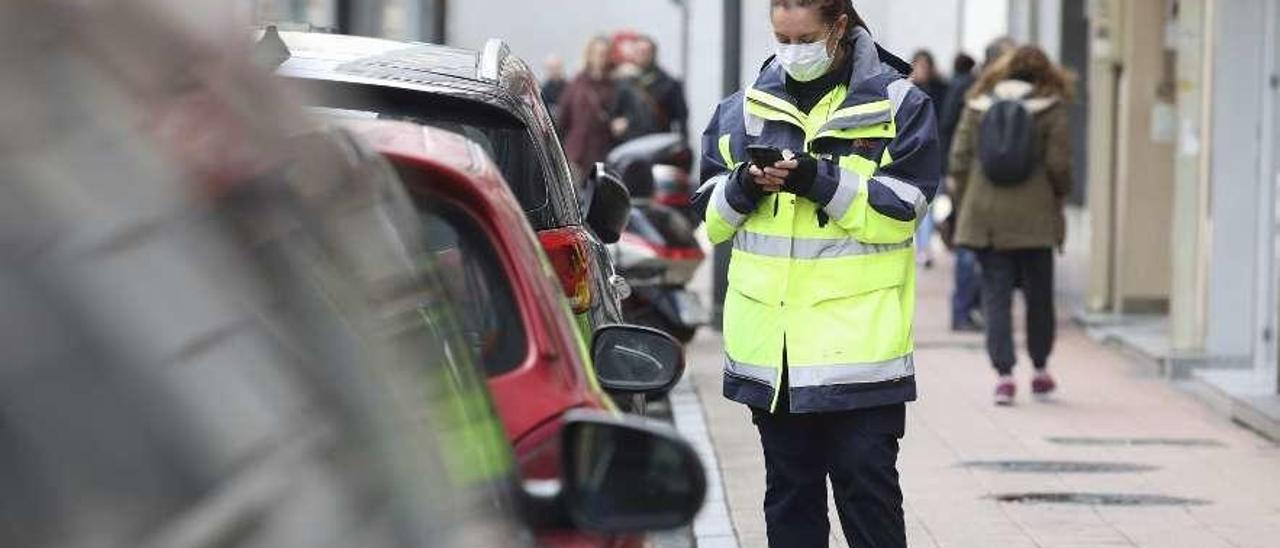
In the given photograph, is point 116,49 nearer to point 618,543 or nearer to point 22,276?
point 22,276

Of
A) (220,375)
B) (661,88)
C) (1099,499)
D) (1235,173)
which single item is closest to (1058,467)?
(1099,499)

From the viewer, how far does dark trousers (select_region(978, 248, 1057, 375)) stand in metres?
13.6

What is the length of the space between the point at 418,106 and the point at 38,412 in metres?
4.15

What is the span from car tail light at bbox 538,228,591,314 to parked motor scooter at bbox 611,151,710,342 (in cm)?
759

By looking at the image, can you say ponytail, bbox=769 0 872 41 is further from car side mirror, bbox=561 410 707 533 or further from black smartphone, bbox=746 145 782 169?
car side mirror, bbox=561 410 707 533

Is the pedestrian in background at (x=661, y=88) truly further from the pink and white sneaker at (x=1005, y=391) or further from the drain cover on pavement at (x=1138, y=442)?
the drain cover on pavement at (x=1138, y=442)

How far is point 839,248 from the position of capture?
6.60 meters

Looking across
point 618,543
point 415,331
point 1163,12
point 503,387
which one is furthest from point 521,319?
point 1163,12

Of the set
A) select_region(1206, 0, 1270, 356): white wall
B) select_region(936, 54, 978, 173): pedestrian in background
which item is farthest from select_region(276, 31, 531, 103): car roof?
select_region(936, 54, 978, 173): pedestrian in background

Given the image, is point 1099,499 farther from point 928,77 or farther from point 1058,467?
point 928,77

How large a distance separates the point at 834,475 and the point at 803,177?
2.32 ft

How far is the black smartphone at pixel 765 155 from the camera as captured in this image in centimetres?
637

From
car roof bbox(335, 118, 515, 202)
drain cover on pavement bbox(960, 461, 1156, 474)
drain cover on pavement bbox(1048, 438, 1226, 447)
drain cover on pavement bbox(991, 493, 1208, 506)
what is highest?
car roof bbox(335, 118, 515, 202)

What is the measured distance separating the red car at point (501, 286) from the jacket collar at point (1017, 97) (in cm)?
946
